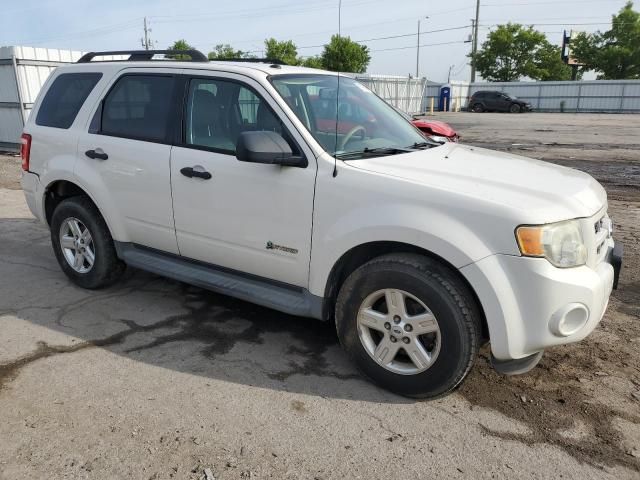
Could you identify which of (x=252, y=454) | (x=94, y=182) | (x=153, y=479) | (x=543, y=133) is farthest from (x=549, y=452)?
(x=543, y=133)

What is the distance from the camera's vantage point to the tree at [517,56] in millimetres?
56125

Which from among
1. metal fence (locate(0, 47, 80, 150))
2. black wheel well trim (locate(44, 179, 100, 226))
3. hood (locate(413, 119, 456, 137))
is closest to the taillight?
black wheel well trim (locate(44, 179, 100, 226))

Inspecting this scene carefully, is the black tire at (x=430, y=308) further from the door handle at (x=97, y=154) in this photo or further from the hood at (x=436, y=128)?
the hood at (x=436, y=128)

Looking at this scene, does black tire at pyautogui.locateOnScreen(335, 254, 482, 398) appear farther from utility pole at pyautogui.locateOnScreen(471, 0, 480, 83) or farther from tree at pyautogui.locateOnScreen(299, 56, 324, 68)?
utility pole at pyautogui.locateOnScreen(471, 0, 480, 83)

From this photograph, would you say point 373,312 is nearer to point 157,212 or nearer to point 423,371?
point 423,371

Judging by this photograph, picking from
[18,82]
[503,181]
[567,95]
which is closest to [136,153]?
[503,181]

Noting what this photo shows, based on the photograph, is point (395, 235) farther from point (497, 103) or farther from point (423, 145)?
point (497, 103)

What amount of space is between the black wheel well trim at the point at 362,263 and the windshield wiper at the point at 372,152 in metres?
0.59

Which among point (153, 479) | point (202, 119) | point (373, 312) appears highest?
point (202, 119)

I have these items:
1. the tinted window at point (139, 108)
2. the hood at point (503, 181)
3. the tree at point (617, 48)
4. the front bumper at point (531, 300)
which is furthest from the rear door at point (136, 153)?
the tree at point (617, 48)

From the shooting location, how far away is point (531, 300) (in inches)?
111

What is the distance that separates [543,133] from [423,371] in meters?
21.4

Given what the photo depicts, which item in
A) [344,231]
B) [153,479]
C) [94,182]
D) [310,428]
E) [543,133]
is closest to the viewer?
[153,479]

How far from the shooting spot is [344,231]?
3.27m
